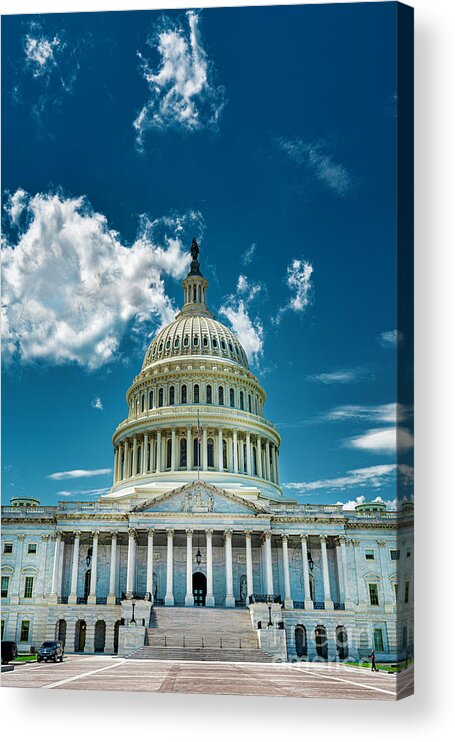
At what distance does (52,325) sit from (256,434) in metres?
32.5

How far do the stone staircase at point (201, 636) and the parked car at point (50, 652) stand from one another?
343 centimetres

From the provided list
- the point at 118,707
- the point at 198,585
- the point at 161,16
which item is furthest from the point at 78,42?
the point at 198,585

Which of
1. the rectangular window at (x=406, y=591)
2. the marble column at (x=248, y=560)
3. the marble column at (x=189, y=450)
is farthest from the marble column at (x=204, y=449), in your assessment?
the rectangular window at (x=406, y=591)

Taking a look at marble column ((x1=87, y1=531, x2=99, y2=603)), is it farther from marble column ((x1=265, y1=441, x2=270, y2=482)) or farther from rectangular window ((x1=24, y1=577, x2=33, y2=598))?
marble column ((x1=265, y1=441, x2=270, y2=482))

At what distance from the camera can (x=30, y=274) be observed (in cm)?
2727

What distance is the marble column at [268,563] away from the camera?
1777 inches

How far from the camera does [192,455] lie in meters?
56.6

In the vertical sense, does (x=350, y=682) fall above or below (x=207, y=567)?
below

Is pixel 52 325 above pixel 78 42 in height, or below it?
below

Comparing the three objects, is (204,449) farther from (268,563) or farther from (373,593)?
(373,593)

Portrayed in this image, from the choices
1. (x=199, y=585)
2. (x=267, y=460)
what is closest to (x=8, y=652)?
(x=199, y=585)

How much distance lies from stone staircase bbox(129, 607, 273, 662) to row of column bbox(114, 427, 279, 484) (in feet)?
54.7

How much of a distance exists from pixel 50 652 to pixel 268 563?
17.1 m

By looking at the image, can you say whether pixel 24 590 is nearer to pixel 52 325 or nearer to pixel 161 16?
pixel 52 325
